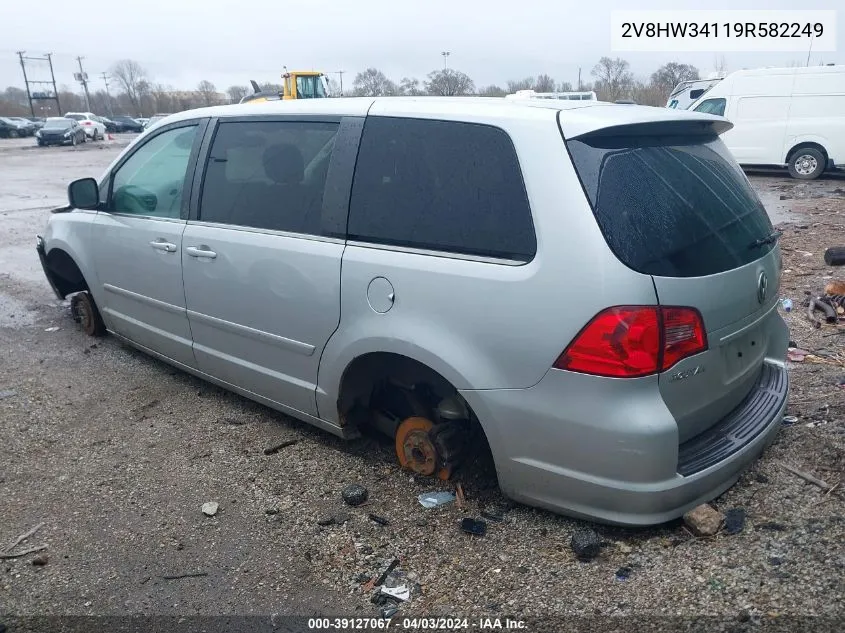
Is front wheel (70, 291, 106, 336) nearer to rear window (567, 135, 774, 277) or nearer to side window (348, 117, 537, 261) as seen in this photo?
side window (348, 117, 537, 261)

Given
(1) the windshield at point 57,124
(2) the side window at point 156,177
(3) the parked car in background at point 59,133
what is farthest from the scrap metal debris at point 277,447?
(1) the windshield at point 57,124

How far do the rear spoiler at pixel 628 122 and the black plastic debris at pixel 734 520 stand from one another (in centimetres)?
160

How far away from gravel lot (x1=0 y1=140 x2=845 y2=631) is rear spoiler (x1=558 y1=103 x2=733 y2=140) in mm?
1587

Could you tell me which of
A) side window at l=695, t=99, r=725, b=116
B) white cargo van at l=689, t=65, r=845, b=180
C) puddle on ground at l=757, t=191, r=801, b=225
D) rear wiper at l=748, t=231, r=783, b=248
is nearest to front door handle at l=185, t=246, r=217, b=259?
rear wiper at l=748, t=231, r=783, b=248

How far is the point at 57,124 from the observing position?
1497 inches

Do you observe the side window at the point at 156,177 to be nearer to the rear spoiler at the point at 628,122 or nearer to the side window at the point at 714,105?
the rear spoiler at the point at 628,122

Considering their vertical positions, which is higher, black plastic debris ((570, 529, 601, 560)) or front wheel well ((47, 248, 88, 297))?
front wheel well ((47, 248, 88, 297))

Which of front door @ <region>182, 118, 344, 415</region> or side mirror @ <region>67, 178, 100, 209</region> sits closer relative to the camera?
front door @ <region>182, 118, 344, 415</region>

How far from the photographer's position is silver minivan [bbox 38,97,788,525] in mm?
2385

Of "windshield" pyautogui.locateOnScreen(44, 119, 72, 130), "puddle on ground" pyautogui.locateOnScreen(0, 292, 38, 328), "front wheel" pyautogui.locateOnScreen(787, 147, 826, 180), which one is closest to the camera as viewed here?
"puddle on ground" pyautogui.locateOnScreen(0, 292, 38, 328)

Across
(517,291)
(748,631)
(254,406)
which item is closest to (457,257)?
(517,291)

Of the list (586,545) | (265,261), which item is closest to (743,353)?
(586,545)

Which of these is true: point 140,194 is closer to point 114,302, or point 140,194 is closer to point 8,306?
point 114,302

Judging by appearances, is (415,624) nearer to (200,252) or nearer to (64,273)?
(200,252)
